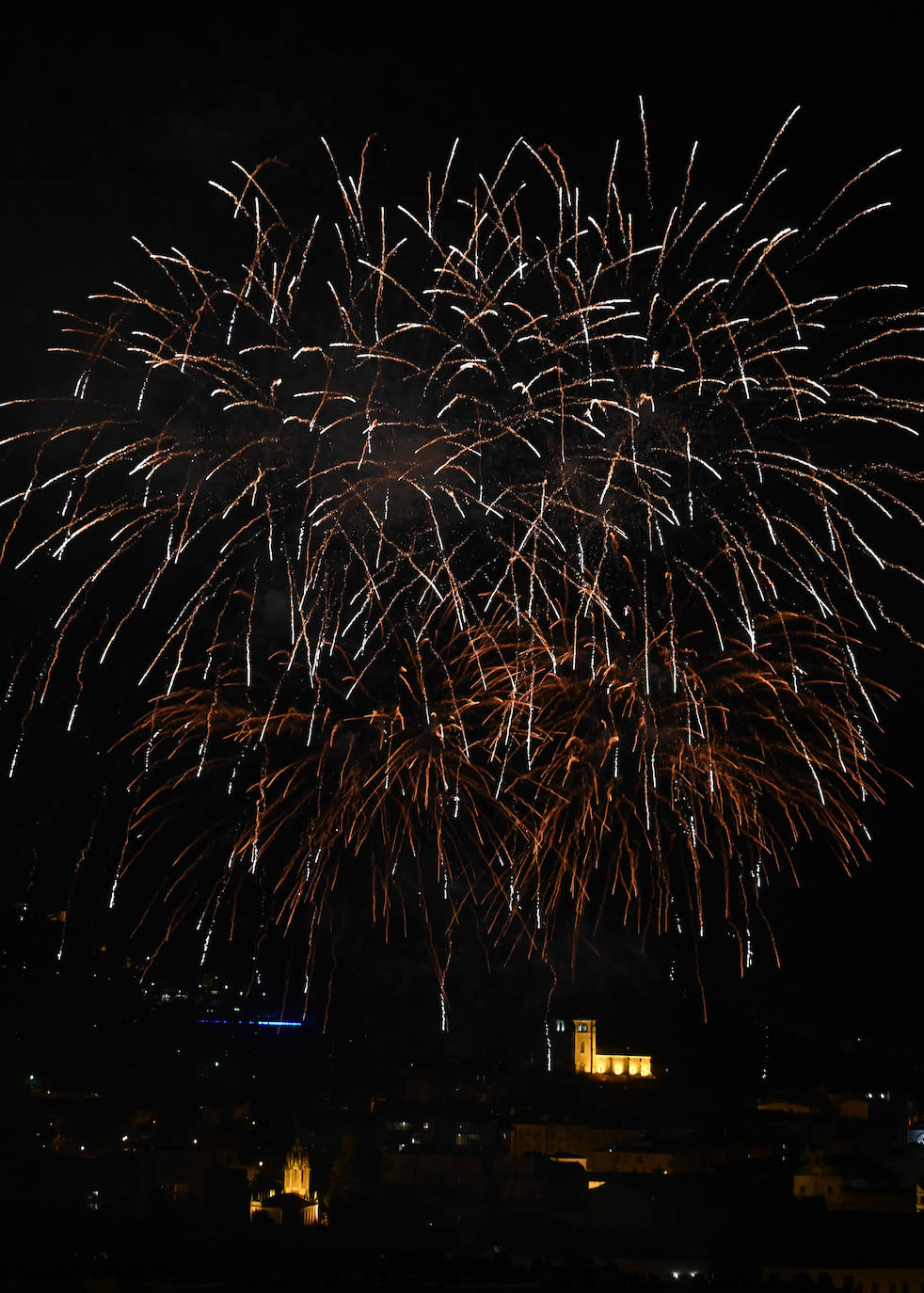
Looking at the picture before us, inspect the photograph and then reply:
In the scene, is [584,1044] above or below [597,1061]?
above

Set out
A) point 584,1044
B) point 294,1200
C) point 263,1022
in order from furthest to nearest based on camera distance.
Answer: point 584,1044 < point 263,1022 < point 294,1200

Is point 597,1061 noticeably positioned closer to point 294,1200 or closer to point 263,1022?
point 263,1022

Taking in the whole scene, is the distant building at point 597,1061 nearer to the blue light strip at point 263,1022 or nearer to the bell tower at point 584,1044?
the bell tower at point 584,1044

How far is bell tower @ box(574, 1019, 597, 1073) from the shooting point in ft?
130

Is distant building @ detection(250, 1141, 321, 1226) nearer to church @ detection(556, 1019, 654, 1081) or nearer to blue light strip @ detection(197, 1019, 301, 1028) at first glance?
blue light strip @ detection(197, 1019, 301, 1028)

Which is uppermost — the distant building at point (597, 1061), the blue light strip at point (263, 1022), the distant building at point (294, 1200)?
the distant building at point (597, 1061)

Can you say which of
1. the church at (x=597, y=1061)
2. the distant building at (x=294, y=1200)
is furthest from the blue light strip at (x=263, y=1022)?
the church at (x=597, y=1061)

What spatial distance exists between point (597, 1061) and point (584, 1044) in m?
0.76

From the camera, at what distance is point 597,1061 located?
39438mm

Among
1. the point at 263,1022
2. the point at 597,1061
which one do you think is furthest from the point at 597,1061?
the point at 263,1022

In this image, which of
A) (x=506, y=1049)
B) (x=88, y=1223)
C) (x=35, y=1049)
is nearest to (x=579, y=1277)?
(x=88, y=1223)

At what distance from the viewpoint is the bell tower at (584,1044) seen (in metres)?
39.5

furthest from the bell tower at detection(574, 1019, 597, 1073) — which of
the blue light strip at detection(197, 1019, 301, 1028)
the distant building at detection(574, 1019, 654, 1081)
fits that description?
the blue light strip at detection(197, 1019, 301, 1028)

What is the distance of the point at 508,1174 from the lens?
23625mm
